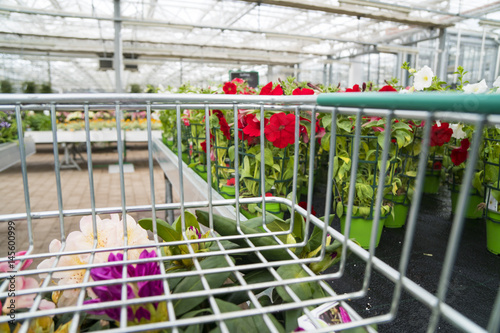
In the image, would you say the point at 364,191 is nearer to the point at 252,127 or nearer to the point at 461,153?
the point at 252,127

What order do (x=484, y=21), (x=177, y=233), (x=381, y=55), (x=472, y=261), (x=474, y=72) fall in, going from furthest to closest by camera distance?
(x=381, y=55) < (x=474, y=72) < (x=484, y=21) < (x=472, y=261) < (x=177, y=233)

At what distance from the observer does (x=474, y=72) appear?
8609mm

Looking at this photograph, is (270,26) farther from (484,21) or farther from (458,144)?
(458,144)

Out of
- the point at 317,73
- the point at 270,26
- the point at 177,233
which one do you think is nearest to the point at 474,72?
the point at 270,26

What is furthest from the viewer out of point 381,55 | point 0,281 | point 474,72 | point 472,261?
point 381,55

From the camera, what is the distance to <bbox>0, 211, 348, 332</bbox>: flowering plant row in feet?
1.82

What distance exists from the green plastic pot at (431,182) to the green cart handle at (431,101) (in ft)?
7.18

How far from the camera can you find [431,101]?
0.39 meters

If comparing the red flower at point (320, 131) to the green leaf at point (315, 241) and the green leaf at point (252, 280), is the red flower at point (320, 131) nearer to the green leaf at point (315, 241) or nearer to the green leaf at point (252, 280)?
the green leaf at point (315, 241)

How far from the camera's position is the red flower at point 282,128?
1427mm

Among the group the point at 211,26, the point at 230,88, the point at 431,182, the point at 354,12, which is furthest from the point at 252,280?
the point at 211,26

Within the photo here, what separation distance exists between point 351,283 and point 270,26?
11.9 meters

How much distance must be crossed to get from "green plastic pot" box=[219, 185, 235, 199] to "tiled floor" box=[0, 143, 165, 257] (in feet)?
5.64

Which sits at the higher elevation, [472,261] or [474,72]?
[474,72]
